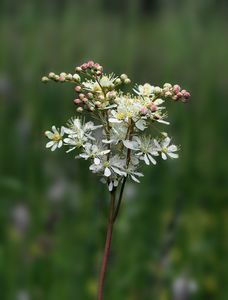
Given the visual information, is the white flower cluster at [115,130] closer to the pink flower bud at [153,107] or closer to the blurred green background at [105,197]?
the pink flower bud at [153,107]

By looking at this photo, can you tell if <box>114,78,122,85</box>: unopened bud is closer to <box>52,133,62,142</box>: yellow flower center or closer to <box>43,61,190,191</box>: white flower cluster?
<box>43,61,190,191</box>: white flower cluster

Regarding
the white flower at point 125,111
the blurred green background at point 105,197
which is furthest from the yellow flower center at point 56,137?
the blurred green background at point 105,197

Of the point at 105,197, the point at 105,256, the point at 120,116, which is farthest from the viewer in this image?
the point at 105,197

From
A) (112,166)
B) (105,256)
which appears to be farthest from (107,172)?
(105,256)

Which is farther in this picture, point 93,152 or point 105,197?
point 105,197

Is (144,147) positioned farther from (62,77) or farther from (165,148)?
(62,77)

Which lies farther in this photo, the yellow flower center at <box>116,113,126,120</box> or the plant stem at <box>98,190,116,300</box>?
the yellow flower center at <box>116,113,126,120</box>

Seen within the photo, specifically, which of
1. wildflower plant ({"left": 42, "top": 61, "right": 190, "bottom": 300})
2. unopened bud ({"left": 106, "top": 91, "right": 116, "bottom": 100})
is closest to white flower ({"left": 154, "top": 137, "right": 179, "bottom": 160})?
wildflower plant ({"left": 42, "top": 61, "right": 190, "bottom": 300})
